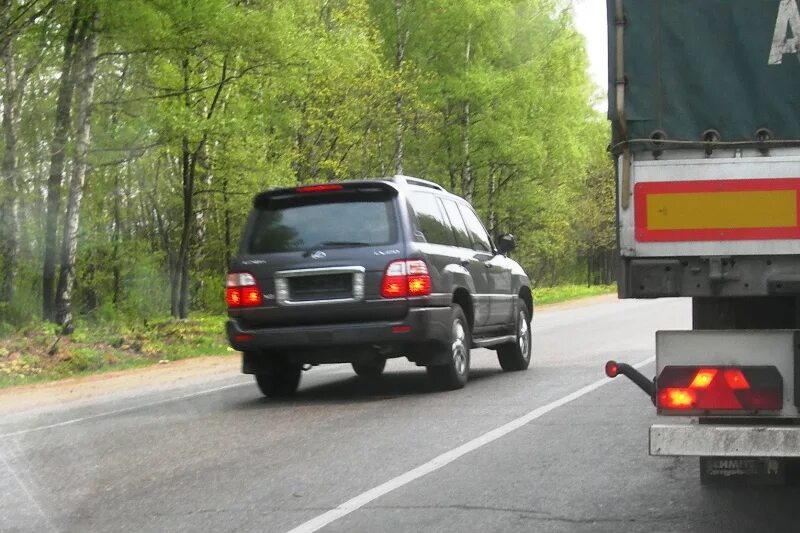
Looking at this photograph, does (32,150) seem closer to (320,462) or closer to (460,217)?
(460,217)

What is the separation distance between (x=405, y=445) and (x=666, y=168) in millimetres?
3980

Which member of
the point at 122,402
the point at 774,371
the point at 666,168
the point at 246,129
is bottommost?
the point at 122,402

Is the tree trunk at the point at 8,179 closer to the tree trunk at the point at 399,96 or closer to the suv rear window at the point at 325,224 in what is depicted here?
the tree trunk at the point at 399,96

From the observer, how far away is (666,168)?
604 cm

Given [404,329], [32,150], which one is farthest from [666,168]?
[32,150]

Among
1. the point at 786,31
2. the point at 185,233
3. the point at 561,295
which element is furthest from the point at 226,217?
the point at 786,31

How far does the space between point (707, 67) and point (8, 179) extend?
22609mm

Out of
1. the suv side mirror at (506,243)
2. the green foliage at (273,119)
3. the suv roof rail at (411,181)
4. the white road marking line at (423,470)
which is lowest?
the white road marking line at (423,470)

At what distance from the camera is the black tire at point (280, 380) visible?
1313 cm

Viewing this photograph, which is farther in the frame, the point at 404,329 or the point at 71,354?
the point at 71,354

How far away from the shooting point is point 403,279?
40.1 ft

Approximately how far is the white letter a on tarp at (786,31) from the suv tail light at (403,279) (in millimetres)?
6257

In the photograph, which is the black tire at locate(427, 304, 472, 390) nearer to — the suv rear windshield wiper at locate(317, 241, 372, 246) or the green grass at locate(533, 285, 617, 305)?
the suv rear windshield wiper at locate(317, 241, 372, 246)

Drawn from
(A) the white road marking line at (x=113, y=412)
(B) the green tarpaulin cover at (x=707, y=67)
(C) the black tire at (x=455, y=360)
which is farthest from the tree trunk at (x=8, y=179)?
(B) the green tarpaulin cover at (x=707, y=67)
